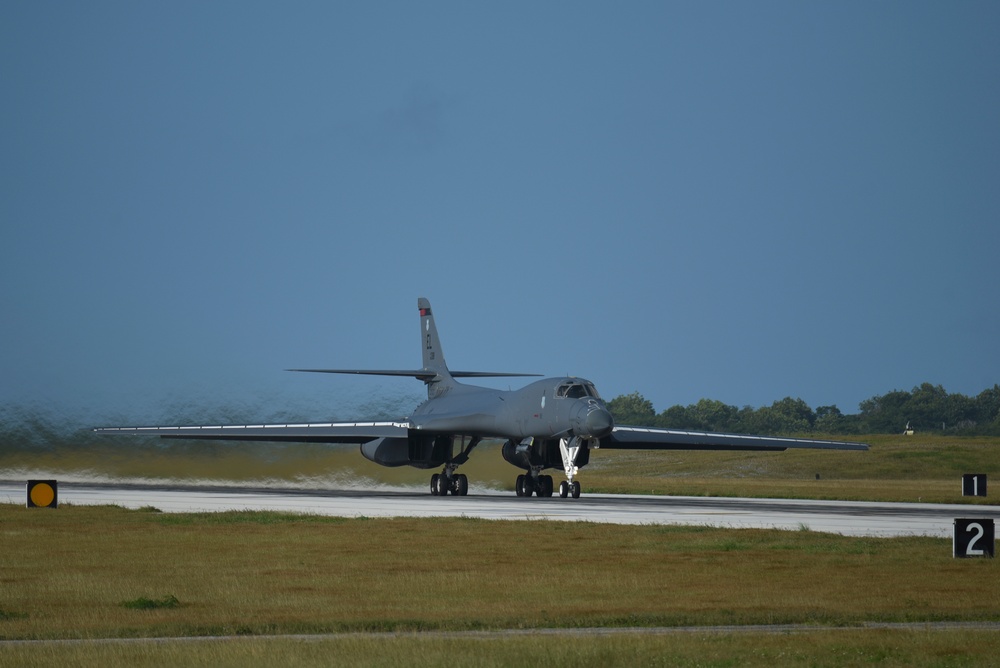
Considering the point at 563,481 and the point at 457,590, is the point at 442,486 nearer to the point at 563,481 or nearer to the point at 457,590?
the point at 563,481

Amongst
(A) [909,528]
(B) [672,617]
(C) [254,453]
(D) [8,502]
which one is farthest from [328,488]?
(B) [672,617]

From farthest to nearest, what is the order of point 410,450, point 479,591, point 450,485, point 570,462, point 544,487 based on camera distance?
1. point 410,450
2. point 450,485
3. point 544,487
4. point 570,462
5. point 479,591

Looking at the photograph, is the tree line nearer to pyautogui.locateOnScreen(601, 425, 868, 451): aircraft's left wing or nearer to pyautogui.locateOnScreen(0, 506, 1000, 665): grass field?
pyautogui.locateOnScreen(601, 425, 868, 451): aircraft's left wing

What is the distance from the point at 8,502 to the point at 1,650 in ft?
81.9

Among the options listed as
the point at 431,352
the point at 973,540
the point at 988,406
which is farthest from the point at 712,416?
the point at 973,540

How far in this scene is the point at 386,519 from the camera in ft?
94.5

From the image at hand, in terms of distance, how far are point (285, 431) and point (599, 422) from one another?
43.6 ft

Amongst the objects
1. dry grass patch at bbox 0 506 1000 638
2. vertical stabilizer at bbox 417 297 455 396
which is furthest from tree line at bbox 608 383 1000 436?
dry grass patch at bbox 0 506 1000 638

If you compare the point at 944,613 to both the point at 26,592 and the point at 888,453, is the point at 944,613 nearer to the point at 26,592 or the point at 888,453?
the point at 26,592

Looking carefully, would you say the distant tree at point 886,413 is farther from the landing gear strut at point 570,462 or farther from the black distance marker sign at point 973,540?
the black distance marker sign at point 973,540

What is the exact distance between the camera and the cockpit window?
39312 millimetres

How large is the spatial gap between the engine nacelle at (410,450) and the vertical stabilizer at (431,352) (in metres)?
3.81

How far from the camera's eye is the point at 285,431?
46.1 metres

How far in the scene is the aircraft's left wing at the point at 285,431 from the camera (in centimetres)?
4500
